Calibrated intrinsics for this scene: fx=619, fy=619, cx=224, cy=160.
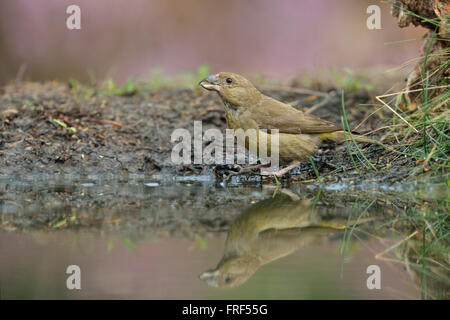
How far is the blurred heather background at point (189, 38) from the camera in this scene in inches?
415

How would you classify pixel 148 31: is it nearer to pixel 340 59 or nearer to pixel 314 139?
pixel 340 59

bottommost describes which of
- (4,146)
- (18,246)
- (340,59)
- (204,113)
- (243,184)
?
(18,246)

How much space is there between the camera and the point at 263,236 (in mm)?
3750

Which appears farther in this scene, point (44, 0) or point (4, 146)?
point (44, 0)

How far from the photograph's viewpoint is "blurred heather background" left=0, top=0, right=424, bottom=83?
1055 centimetres

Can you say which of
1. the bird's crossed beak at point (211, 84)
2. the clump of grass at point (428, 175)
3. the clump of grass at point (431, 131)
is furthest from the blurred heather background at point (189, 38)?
the clump of grass at point (431, 131)

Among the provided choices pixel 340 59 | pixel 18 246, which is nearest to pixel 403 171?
pixel 18 246

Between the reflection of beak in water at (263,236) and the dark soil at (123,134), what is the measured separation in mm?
1384

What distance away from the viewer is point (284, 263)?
3.18 metres

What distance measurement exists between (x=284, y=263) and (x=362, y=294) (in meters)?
0.58

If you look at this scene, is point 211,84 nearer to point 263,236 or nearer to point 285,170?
point 285,170

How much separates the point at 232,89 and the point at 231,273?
3.69 meters

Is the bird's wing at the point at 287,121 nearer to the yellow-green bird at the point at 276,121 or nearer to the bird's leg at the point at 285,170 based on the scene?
the yellow-green bird at the point at 276,121

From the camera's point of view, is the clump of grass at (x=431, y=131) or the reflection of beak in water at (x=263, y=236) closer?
the reflection of beak in water at (x=263, y=236)
